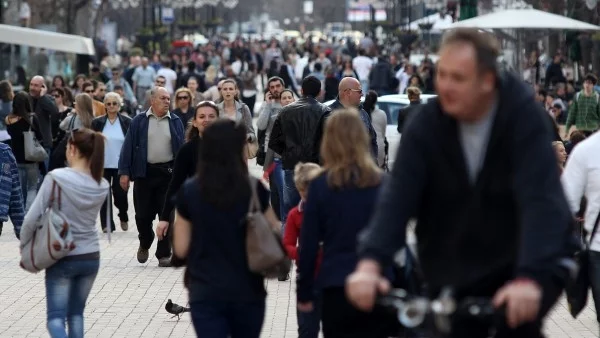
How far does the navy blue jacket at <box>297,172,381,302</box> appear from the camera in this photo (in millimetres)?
6441

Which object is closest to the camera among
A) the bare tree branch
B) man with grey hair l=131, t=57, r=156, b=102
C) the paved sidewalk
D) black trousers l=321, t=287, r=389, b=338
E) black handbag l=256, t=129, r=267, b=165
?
black trousers l=321, t=287, r=389, b=338

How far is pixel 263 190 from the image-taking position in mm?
6480

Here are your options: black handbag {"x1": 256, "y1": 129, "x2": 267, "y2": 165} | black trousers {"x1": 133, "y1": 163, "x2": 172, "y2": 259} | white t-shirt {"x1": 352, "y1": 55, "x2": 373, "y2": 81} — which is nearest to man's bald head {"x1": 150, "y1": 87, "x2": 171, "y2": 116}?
black trousers {"x1": 133, "y1": 163, "x2": 172, "y2": 259}

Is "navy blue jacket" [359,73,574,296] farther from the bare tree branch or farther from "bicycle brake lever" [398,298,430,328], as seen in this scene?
the bare tree branch

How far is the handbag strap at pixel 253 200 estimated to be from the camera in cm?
630

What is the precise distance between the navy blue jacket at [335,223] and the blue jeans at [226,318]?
36cm

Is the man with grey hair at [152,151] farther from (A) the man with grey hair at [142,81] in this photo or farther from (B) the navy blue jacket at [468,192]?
(A) the man with grey hair at [142,81]

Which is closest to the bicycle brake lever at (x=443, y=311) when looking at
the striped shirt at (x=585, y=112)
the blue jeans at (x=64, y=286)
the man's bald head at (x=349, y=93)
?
the blue jeans at (x=64, y=286)

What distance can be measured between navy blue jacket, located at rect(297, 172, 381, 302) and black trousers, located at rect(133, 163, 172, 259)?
687 centimetres

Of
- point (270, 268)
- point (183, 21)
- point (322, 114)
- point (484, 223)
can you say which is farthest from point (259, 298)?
point (183, 21)

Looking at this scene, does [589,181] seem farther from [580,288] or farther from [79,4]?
[79,4]

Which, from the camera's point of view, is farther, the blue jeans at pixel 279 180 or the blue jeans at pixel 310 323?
the blue jeans at pixel 279 180

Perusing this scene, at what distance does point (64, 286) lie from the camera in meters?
7.86

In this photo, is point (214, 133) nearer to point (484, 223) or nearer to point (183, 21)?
point (484, 223)
